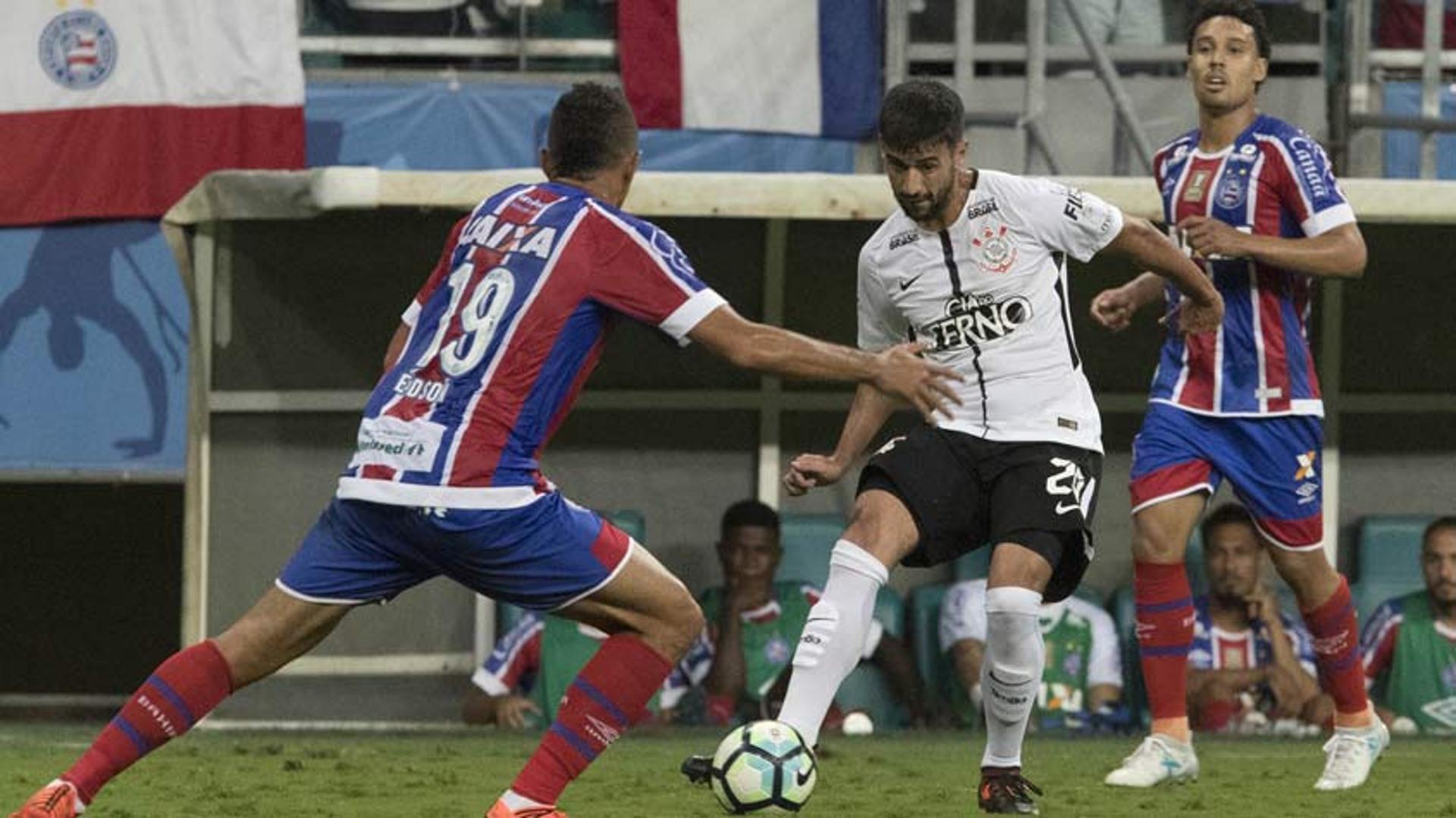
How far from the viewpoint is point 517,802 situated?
6605 millimetres

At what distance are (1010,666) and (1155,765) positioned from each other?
3.94 feet

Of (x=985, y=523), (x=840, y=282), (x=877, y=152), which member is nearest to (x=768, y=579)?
(x=840, y=282)

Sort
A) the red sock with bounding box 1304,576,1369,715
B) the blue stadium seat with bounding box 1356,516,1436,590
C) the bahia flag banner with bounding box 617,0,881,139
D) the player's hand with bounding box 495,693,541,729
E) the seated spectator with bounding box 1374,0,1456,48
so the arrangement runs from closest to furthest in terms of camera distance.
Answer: the red sock with bounding box 1304,576,1369,715
the player's hand with bounding box 495,693,541,729
the blue stadium seat with bounding box 1356,516,1436,590
the bahia flag banner with bounding box 617,0,881,139
the seated spectator with bounding box 1374,0,1456,48

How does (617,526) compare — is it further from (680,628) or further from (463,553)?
(463,553)

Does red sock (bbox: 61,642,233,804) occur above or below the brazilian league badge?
below

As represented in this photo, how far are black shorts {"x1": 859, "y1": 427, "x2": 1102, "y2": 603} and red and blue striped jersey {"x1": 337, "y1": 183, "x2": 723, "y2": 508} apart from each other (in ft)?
4.16

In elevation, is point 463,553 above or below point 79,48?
below

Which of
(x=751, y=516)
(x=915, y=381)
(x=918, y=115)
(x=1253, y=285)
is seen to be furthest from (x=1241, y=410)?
(x=751, y=516)

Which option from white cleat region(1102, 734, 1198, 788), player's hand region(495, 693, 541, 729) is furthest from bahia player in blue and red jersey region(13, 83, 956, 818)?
player's hand region(495, 693, 541, 729)

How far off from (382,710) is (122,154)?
2743mm

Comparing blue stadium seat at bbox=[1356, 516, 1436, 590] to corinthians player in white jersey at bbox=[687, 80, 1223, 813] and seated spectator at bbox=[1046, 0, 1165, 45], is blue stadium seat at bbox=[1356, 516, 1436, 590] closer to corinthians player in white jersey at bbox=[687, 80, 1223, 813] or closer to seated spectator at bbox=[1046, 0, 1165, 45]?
seated spectator at bbox=[1046, 0, 1165, 45]

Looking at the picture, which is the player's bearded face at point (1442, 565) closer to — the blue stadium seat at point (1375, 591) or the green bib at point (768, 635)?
the blue stadium seat at point (1375, 591)

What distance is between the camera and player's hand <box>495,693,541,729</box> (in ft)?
39.1

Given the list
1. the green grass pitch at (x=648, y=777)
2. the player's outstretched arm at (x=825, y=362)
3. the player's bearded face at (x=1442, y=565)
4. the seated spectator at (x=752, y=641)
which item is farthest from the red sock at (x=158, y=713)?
the player's bearded face at (x=1442, y=565)
